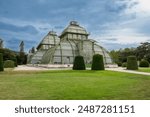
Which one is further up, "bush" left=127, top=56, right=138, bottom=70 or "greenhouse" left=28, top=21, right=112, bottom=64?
"greenhouse" left=28, top=21, right=112, bottom=64

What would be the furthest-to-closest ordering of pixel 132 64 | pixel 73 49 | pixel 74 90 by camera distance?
pixel 73 49, pixel 132 64, pixel 74 90

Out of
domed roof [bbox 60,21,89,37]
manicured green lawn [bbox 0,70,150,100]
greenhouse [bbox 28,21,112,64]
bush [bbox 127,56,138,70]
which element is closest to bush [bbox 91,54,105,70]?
bush [bbox 127,56,138,70]

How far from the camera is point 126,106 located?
6.84 metres

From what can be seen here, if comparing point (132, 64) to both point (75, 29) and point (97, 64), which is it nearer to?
point (97, 64)

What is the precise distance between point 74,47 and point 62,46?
351 centimetres

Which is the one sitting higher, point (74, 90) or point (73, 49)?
point (73, 49)

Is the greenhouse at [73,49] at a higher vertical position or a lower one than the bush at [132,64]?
higher

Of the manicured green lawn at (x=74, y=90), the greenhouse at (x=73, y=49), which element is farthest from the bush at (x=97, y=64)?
the greenhouse at (x=73, y=49)

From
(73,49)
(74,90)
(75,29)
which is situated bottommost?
(74,90)

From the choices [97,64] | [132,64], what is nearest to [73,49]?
[132,64]

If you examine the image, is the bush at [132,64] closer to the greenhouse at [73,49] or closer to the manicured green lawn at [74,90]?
the manicured green lawn at [74,90]

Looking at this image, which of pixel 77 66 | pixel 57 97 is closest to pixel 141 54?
pixel 77 66

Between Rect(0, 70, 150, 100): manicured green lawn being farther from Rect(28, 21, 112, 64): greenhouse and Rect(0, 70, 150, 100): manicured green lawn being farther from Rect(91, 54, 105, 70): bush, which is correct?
Rect(28, 21, 112, 64): greenhouse

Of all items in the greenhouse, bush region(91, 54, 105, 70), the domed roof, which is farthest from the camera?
the domed roof
